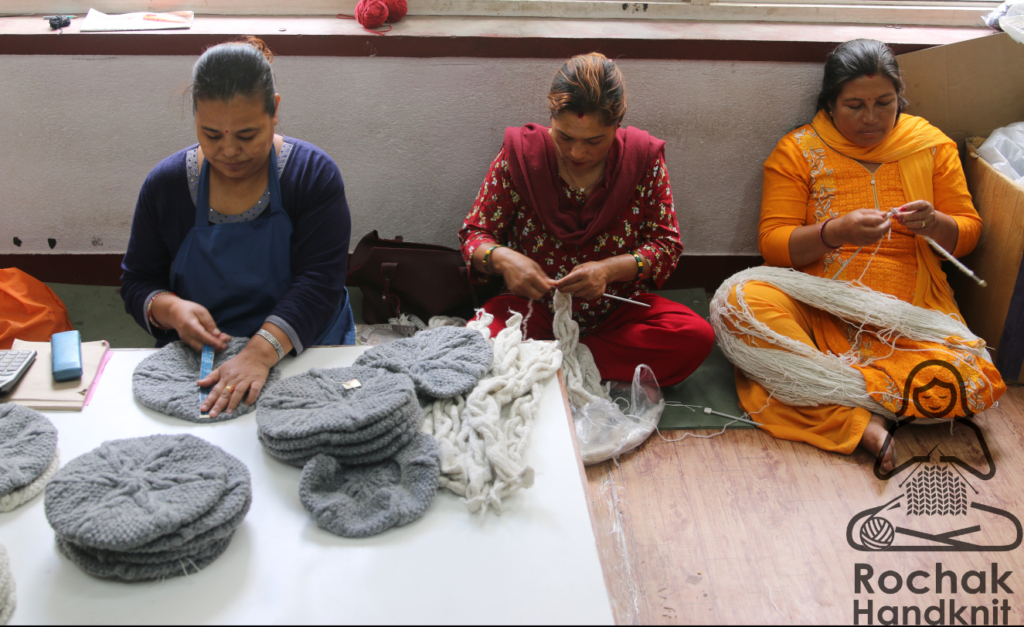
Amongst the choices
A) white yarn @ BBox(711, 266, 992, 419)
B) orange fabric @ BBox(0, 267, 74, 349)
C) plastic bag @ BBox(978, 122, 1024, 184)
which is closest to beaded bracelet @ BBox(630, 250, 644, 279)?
white yarn @ BBox(711, 266, 992, 419)

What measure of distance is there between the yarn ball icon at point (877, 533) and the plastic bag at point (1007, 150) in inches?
48.0

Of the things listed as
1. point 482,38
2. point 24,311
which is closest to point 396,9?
point 482,38

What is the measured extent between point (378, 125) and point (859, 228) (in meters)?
1.52

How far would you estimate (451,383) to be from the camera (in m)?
1.26

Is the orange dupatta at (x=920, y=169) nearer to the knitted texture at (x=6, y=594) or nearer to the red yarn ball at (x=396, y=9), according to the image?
the red yarn ball at (x=396, y=9)

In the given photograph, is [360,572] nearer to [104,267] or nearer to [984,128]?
[104,267]

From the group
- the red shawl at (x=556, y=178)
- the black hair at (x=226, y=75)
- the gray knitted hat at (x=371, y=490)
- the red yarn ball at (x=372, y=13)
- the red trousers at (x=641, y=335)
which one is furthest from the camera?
the red yarn ball at (x=372, y=13)

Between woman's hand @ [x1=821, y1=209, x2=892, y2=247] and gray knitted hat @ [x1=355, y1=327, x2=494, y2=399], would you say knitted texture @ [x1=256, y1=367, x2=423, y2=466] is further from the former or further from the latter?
woman's hand @ [x1=821, y1=209, x2=892, y2=247]

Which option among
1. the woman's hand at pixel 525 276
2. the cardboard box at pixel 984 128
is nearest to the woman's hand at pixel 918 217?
the cardboard box at pixel 984 128

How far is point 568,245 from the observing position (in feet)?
6.65

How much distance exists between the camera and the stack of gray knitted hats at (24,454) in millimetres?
1046

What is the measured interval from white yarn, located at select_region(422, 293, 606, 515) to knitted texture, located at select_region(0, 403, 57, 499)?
0.59 meters

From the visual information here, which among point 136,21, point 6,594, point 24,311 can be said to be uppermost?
point 136,21

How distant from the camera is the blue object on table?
4.19 feet
